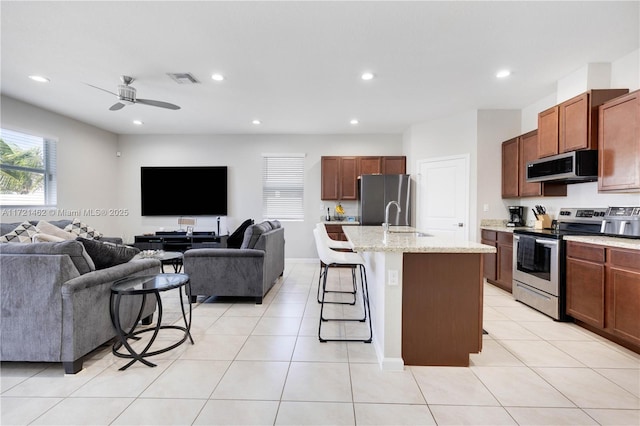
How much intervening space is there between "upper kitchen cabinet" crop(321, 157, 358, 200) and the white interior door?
1256mm

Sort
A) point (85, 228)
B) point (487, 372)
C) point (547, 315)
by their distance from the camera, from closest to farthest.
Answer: point (487, 372) → point (547, 315) → point (85, 228)

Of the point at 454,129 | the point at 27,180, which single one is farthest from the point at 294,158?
the point at 27,180


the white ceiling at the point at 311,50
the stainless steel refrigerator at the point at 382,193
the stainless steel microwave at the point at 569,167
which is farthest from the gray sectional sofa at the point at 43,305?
the stainless steel microwave at the point at 569,167

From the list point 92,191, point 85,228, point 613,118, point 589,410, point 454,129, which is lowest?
point 589,410

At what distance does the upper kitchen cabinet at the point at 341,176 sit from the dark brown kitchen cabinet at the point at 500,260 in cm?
251

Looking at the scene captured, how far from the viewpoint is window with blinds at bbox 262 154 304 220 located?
20.4ft

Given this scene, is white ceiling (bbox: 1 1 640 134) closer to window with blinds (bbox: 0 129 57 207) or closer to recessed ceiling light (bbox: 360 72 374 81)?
recessed ceiling light (bbox: 360 72 374 81)

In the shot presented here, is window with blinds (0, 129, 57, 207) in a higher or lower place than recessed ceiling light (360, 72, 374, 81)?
lower

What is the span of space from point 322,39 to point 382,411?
2.93m

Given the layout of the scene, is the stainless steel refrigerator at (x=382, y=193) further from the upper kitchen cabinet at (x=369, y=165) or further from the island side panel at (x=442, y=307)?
the island side panel at (x=442, y=307)

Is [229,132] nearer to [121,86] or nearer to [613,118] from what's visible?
[121,86]

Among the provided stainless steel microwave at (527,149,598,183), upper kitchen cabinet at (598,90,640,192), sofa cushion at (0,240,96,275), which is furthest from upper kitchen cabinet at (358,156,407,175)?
sofa cushion at (0,240,96,275)

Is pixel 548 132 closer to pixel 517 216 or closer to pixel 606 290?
pixel 517 216

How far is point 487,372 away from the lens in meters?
2.09
